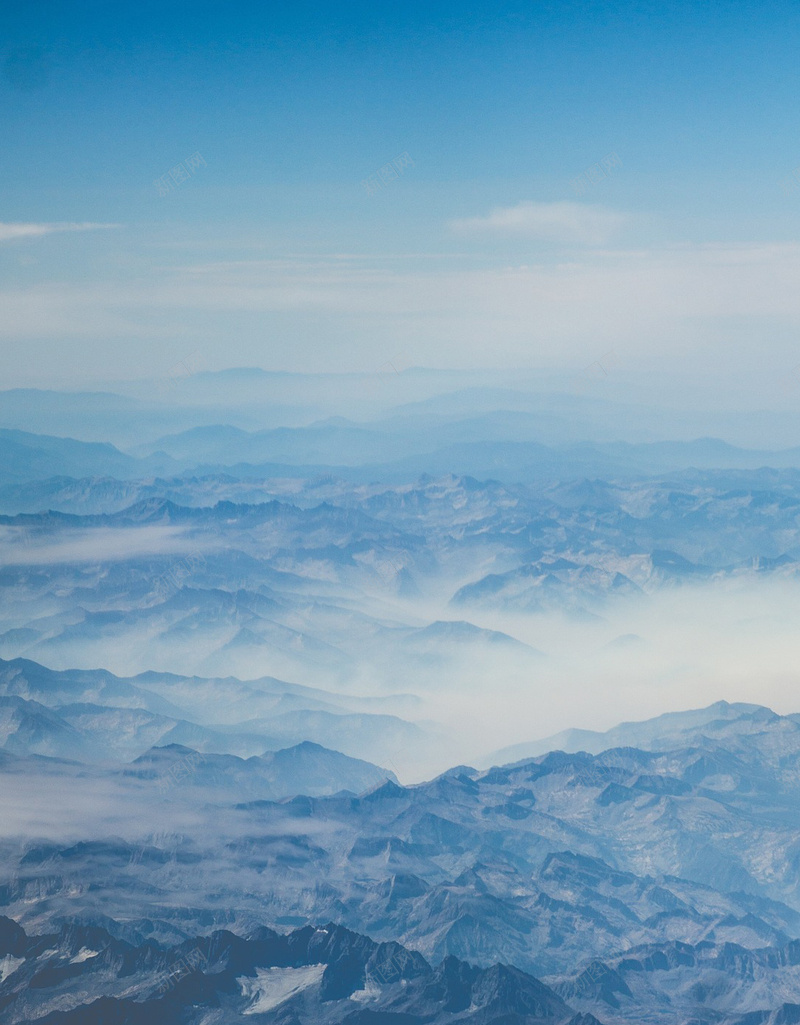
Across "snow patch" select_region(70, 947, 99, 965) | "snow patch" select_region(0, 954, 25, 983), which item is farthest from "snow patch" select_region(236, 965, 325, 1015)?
"snow patch" select_region(0, 954, 25, 983)

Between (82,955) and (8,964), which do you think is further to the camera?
(82,955)

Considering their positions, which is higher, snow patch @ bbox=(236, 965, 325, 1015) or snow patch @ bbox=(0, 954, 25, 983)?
snow patch @ bbox=(0, 954, 25, 983)

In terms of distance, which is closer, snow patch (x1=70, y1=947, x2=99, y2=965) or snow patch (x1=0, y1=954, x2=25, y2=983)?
snow patch (x1=0, y1=954, x2=25, y2=983)

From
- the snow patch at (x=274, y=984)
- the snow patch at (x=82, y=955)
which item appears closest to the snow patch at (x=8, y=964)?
the snow patch at (x=82, y=955)

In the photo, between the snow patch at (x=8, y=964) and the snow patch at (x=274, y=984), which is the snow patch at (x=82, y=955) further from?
the snow patch at (x=274, y=984)

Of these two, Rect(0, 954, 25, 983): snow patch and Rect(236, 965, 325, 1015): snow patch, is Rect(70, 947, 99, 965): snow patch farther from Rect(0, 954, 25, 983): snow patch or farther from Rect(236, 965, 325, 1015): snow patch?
Rect(236, 965, 325, 1015): snow patch

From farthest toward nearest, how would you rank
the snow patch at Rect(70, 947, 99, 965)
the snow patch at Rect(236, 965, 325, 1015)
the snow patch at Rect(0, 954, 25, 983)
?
1. the snow patch at Rect(70, 947, 99, 965)
2. the snow patch at Rect(236, 965, 325, 1015)
3. the snow patch at Rect(0, 954, 25, 983)

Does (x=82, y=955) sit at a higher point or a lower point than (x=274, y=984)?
higher

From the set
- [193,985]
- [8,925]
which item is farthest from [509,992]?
[8,925]

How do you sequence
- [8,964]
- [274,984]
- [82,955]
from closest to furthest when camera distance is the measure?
[8,964]
[82,955]
[274,984]

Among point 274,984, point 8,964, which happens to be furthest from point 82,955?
point 274,984

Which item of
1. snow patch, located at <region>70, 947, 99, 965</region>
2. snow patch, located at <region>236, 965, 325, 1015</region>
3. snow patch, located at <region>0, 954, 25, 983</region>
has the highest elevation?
snow patch, located at <region>0, 954, 25, 983</region>

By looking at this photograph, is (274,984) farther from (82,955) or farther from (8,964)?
(8,964)
